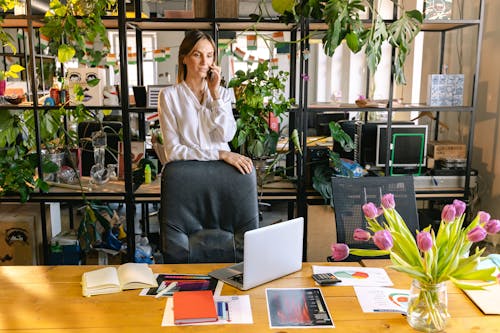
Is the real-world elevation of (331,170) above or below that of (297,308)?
above

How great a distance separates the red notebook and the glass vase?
0.59m

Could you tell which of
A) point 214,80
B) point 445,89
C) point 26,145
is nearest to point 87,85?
point 26,145

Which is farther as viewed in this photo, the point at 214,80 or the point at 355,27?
the point at 355,27

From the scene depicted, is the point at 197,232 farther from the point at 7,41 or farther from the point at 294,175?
the point at 7,41

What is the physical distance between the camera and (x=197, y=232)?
6.90ft

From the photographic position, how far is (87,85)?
127 inches

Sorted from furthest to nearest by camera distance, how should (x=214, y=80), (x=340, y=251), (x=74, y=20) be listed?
(x=74, y=20), (x=214, y=80), (x=340, y=251)

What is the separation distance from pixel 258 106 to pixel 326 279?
5.31 ft

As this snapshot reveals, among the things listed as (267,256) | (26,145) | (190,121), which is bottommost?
(267,256)

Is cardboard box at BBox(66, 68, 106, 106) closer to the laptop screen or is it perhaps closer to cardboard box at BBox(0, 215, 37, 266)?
cardboard box at BBox(0, 215, 37, 266)

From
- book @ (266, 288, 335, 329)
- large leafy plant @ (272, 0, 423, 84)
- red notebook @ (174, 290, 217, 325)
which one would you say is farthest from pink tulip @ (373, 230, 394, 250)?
large leafy plant @ (272, 0, 423, 84)

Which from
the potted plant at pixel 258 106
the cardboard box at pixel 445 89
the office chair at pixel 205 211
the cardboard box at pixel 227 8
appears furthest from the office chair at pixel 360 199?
the cardboard box at pixel 227 8

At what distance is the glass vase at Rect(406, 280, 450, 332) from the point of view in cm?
136

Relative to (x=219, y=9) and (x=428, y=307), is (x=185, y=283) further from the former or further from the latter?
(x=219, y=9)
